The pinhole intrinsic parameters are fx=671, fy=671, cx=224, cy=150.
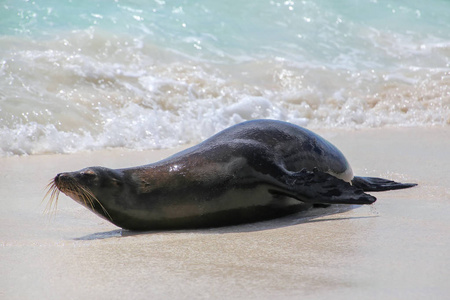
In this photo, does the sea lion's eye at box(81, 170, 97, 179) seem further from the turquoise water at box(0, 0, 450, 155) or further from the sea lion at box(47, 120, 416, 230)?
the turquoise water at box(0, 0, 450, 155)

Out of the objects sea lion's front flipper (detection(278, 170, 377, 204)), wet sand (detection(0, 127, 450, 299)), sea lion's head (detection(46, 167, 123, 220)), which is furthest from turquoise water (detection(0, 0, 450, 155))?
sea lion's front flipper (detection(278, 170, 377, 204))

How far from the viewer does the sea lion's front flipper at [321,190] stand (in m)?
3.68

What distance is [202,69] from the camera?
9.95 m

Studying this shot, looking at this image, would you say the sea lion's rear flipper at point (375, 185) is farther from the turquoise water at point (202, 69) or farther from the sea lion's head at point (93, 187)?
the turquoise water at point (202, 69)

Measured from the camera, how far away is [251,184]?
3707mm

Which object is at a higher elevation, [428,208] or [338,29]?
[338,29]

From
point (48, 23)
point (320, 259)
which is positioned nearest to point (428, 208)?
point (320, 259)

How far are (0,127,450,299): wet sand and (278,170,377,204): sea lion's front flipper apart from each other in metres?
0.11

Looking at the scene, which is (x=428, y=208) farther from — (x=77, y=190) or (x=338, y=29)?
(x=338, y=29)

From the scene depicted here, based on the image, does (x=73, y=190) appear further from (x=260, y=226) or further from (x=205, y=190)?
(x=260, y=226)

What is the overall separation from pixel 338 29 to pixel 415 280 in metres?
10.8

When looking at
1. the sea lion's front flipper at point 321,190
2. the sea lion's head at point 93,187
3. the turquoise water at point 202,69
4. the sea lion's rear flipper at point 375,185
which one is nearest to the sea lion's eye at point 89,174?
the sea lion's head at point 93,187

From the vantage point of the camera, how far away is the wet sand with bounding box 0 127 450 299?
2.45 metres

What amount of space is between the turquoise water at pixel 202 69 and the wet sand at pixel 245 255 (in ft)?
9.54
